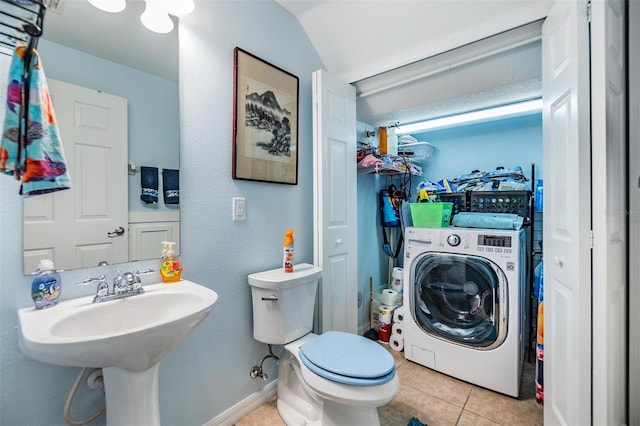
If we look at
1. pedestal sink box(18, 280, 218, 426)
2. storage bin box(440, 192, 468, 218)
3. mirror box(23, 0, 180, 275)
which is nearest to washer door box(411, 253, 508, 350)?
storage bin box(440, 192, 468, 218)

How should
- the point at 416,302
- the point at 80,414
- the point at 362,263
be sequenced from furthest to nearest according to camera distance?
the point at 362,263 → the point at 416,302 → the point at 80,414

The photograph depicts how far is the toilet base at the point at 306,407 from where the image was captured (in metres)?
1.31

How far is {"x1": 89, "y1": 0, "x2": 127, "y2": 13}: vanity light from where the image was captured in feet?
3.60

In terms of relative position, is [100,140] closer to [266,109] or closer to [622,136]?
[266,109]

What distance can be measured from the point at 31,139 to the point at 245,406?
1578 mm

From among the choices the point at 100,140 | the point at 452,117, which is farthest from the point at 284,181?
the point at 452,117

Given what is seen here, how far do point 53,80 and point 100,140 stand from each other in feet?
0.75

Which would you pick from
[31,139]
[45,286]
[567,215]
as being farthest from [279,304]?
[567,215]

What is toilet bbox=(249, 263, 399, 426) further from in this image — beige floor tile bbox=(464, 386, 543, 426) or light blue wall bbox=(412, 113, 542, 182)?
light blue wall bbox=(412, 113, 542, 182)

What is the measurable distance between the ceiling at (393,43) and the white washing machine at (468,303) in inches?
40.2

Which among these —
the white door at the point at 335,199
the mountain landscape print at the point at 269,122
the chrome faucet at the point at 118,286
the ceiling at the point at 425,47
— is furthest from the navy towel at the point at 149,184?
the ceiling at the point at 425,47

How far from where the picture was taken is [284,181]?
175cm

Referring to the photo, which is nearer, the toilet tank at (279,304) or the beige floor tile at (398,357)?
the toilet tank at (279,304)

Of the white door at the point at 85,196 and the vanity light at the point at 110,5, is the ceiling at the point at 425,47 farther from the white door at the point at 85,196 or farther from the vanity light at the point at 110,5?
the white door at the point at 85,196
